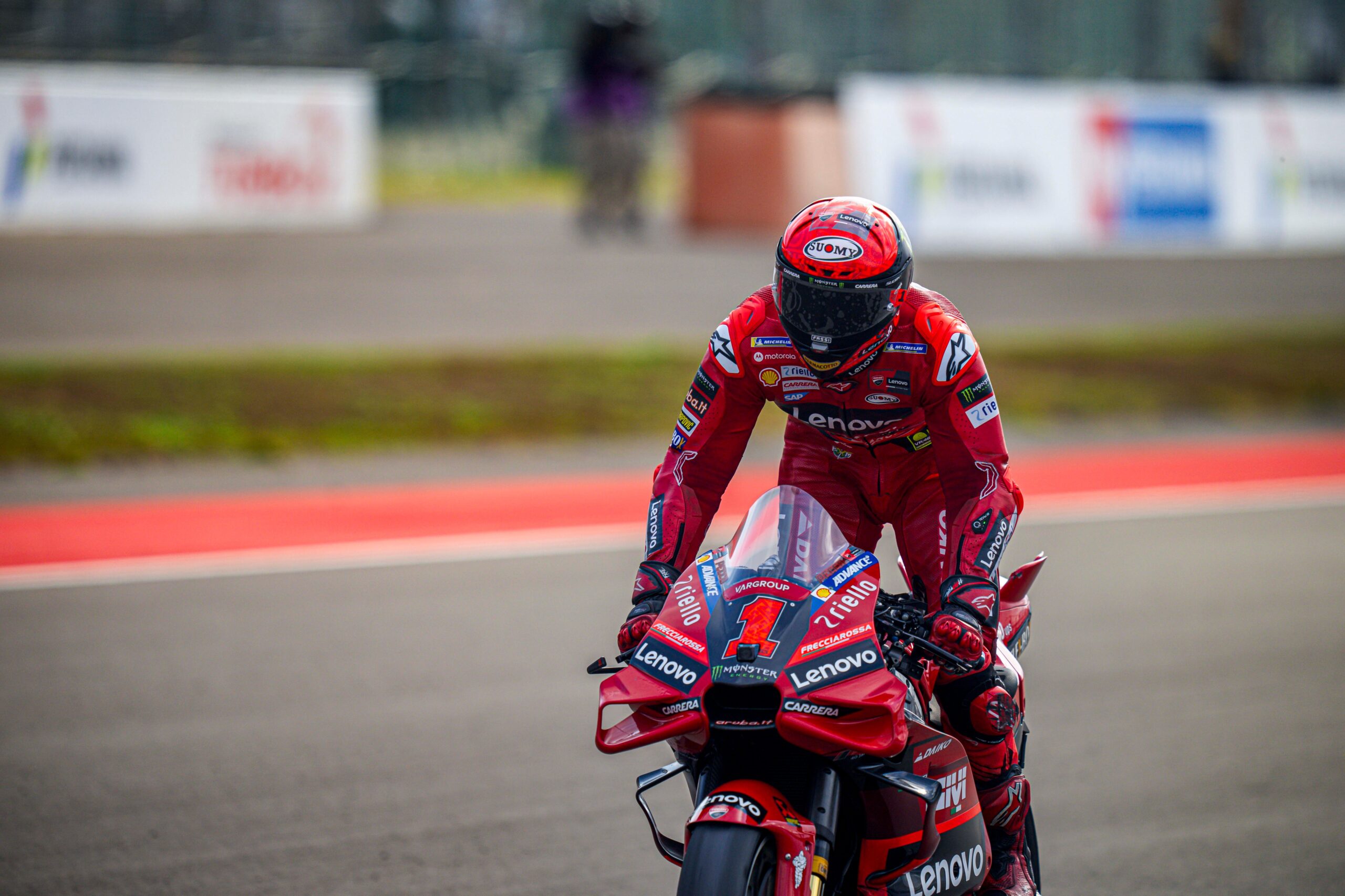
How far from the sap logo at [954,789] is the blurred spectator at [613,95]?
16291mm

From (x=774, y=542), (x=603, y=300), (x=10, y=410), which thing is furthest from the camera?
(x=603, y=300)

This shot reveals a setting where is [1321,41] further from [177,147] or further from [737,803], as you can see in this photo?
[737,803]

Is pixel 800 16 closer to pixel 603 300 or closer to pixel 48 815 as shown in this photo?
pixel 603 300

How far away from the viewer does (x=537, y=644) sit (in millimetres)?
7246

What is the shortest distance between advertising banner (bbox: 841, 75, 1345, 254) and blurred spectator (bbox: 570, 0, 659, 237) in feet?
8.89

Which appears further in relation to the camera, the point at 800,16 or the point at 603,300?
the point at 800,16

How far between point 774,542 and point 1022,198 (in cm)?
1639

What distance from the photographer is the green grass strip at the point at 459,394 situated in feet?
37.8

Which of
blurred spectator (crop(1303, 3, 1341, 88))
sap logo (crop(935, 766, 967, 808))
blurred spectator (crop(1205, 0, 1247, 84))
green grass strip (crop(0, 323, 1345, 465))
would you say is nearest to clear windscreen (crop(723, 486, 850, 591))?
sap logo (crop(935, 766, 967, 808))

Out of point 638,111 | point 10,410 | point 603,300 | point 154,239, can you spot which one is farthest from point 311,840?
point 638,111

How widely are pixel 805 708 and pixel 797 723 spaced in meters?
0.04

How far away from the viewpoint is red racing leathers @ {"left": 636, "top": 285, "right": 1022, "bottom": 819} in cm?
382

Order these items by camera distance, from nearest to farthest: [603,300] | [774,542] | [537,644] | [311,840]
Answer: [774,542]
[311,840]
[537,644]
[603,300]

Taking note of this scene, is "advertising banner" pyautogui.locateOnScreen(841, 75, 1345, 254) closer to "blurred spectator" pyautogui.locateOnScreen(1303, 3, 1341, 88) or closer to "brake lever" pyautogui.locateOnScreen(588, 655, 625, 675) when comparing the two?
"blurred spectator" pyautogui.locateOnScreen(1303, 3, 1341, 88)
